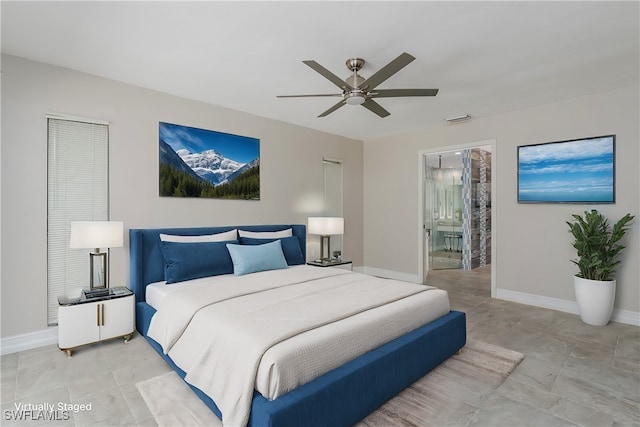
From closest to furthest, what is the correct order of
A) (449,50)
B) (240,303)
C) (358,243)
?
(240,303) → (449,50) → (358,243)

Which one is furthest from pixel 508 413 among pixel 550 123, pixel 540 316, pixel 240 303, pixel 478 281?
pixel 478 281

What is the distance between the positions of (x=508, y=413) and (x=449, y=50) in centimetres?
271

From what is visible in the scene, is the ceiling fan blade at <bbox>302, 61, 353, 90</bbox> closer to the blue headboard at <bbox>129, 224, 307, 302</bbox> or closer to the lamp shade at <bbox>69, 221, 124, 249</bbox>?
the lamp shade at <bbox>69, 221, 124, 249</bbox>

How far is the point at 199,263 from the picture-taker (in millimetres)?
3262

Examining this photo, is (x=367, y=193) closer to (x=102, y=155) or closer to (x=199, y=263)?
(x=199, y=263)

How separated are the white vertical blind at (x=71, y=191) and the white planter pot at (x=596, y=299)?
521 centimetres

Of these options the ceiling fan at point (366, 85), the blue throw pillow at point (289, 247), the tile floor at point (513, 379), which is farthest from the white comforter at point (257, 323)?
the ceiling fan at point (366, 85)

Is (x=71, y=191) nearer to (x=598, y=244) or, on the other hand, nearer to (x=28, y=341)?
(x=28, y=341)

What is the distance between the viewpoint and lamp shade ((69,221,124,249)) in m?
2.77

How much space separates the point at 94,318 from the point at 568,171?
17.7 ft

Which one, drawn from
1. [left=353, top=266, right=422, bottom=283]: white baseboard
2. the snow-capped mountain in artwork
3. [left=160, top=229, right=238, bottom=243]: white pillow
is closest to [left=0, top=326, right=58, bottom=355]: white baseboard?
[left=160, top=229, right=238, bottom=243]: white pillow

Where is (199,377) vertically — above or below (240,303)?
below

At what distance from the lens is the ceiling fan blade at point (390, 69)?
7.09 ft

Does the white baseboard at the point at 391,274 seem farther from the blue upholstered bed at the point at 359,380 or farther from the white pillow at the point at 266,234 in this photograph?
the blue upholstered bed at the point at 359,380
